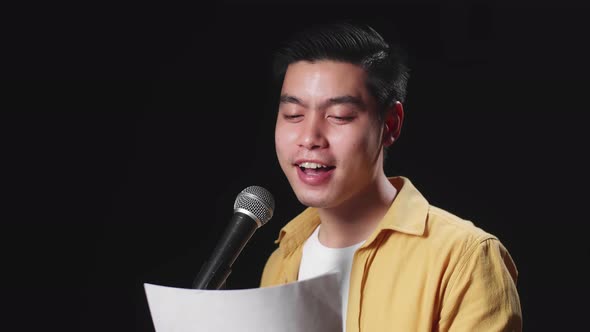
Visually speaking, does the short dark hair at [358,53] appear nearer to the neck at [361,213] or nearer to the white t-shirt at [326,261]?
the neck at [361,213]

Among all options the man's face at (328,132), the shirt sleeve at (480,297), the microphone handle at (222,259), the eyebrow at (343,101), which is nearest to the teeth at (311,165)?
the man's face at (328,132)

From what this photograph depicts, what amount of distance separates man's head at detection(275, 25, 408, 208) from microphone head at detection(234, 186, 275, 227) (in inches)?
6.2

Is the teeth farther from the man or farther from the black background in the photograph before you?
the black background

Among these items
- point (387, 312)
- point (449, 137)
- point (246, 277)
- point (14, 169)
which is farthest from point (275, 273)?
point (14, 169)

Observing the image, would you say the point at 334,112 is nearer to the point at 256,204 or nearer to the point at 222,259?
the point at 256,204

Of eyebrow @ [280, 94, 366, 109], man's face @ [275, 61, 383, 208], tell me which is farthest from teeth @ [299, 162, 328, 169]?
eyebrow @ [280, 94, 366, 109]

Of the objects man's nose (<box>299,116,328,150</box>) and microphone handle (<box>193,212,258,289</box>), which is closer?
microphone handle (<box>193,212,258,289</box>)

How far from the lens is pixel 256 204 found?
1496mm

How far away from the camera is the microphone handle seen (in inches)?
55.1

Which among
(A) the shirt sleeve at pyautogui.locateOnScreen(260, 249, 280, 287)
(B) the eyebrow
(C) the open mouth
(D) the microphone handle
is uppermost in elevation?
(B) the eyebrow

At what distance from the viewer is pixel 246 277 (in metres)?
2.75

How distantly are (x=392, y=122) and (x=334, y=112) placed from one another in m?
0.18

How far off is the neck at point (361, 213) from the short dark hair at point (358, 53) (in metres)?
0.19

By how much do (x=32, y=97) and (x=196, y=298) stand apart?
1.65 m
